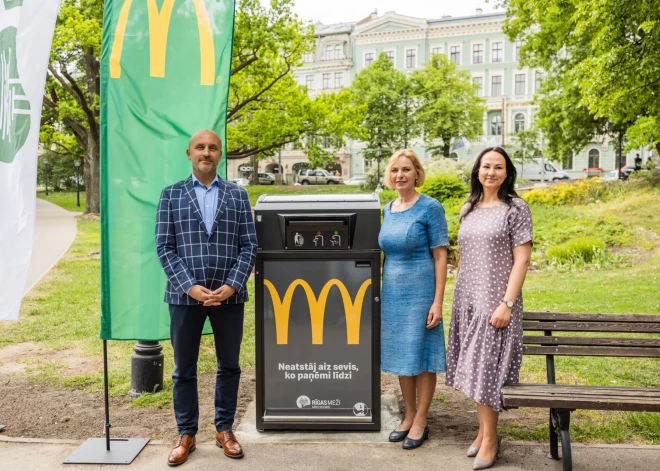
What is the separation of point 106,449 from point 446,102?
42.9m

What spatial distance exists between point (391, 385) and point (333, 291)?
1607 millimetres

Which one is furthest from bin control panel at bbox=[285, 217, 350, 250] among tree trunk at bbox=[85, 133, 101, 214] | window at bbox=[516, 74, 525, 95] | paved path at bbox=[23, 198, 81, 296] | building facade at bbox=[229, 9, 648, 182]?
window at bbox=[516, 74, 525, 95]

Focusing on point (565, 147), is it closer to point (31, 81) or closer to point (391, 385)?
point (391, 385)

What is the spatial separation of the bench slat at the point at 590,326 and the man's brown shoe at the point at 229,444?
Result: 192 centimetres

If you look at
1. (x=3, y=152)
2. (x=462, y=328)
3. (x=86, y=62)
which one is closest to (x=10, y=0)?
(x=3, y=152)

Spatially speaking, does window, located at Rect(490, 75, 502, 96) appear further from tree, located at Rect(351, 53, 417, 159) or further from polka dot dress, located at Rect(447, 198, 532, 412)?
polka dot dress, located at Rect(447, 198, 532, 412)

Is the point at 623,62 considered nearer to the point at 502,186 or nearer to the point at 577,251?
Result: the point at 577,251

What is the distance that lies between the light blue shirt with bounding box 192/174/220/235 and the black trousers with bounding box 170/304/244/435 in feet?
1.62

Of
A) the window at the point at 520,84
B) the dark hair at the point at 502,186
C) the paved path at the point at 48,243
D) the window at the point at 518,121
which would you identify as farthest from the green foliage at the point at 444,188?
the window at the point at 520,84

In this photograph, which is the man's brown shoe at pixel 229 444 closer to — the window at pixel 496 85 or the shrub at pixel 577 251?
the shrub at pixel 577 251

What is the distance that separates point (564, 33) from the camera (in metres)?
16.1

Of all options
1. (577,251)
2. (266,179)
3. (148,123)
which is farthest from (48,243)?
(266,179)

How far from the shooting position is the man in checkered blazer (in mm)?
3768

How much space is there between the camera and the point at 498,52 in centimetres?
5694
